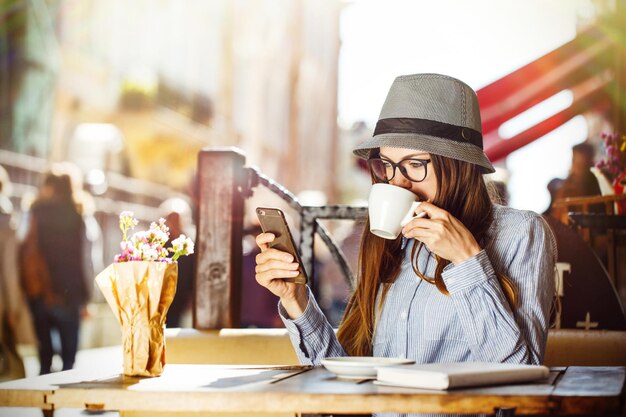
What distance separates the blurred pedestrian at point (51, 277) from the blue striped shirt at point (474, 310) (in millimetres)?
3860

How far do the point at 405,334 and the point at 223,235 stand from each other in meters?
1.08

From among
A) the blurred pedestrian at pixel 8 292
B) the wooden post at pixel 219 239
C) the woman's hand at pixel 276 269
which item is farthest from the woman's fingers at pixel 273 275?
the blurred pedestrian at pixel 8 292

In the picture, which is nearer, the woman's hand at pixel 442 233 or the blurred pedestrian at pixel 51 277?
the woman's hand at pixel 442 233

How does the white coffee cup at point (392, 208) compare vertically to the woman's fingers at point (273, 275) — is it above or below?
above

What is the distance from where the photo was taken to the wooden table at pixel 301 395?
123cm

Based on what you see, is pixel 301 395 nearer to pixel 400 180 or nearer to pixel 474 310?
pixel 474 310

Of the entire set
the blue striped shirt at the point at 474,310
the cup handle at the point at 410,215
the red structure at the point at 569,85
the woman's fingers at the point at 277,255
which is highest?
the red structure at the point at 569,85

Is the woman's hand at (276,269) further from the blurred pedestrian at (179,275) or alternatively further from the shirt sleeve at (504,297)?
the blurred pedestrian at (179,275)

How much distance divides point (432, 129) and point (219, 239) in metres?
1.14

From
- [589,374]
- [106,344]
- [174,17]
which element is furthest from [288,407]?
[174,17]

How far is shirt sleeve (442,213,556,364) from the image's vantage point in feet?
5.33

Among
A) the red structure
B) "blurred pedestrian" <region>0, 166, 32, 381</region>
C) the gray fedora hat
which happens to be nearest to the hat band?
the gray fedora hat

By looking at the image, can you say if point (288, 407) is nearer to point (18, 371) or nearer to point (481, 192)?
point (481, 192)

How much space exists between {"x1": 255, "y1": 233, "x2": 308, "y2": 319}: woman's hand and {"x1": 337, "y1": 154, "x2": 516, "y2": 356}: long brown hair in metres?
0.22
